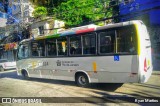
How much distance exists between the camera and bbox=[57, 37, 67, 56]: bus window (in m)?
11.4

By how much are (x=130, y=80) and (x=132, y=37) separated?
1807 mm

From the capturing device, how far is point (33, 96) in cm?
947

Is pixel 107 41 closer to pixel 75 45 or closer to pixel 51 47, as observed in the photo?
pixel 75 45

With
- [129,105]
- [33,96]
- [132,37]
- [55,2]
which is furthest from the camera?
[55,2]

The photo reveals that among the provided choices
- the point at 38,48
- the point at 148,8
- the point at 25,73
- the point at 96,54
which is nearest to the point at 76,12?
the point at 148,8

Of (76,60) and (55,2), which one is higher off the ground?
(55,2)

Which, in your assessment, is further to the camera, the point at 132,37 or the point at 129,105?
the point at 132,37

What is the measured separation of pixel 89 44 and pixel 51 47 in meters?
2.98

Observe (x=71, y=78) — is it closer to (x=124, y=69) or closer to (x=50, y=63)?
(x=50, y=63)

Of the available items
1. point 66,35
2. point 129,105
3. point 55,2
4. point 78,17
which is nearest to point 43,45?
point 66,35

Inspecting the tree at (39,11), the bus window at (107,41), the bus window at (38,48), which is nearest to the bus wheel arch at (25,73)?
the bus window at (38,48)

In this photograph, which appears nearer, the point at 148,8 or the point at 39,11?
the point at 148,8

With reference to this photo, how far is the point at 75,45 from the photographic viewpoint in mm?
10930

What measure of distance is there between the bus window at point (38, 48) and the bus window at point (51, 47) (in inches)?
20.9
